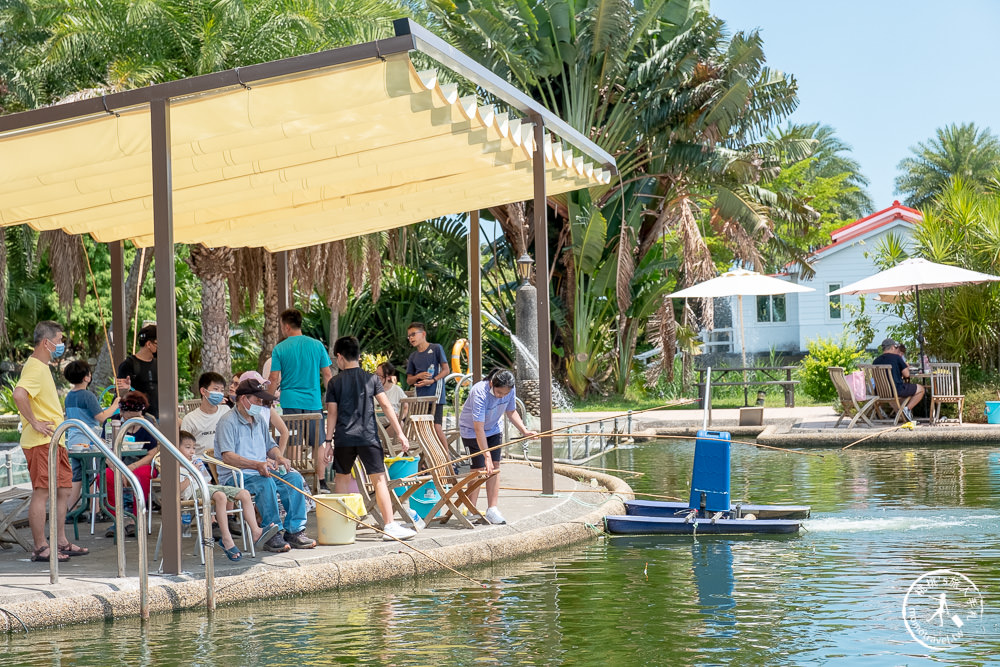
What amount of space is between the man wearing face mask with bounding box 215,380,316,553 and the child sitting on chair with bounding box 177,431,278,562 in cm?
11

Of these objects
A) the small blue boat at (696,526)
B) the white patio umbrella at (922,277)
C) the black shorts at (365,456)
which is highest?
the white patio umbrella at (922,277)

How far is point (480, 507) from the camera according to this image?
10.4 m

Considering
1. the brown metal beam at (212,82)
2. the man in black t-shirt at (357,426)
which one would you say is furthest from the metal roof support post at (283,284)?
the brown metal beam at (212,82)

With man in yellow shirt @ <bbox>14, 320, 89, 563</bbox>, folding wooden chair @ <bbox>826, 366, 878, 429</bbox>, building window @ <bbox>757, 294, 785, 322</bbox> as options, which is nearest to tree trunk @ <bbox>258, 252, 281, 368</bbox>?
folding wooden chair @ <bbox>826, 366, 878, 429</bbox>

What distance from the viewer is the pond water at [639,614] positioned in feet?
19.9

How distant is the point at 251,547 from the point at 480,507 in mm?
2944

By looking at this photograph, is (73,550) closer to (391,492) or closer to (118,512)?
(118,512)

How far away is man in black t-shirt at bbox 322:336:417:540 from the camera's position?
8648 millimetres

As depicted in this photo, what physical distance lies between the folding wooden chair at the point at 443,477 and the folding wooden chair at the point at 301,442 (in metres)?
0.90

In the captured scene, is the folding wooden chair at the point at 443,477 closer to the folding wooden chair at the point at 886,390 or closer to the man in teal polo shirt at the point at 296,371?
the man in teal polo shirt at the point at 296,371

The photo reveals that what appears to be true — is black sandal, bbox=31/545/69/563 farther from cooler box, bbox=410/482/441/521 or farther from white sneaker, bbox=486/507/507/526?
white sneaker, bbox=486/507/507/526

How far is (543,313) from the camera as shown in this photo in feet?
34.8

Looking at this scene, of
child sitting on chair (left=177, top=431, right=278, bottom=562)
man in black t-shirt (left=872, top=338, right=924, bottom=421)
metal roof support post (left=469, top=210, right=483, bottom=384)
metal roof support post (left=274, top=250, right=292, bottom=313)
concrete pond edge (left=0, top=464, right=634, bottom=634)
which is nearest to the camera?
concrete pond edge (left=0, top=464, right=634, bottom=634)

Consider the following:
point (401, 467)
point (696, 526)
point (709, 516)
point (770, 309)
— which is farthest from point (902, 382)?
point (770, 309)
